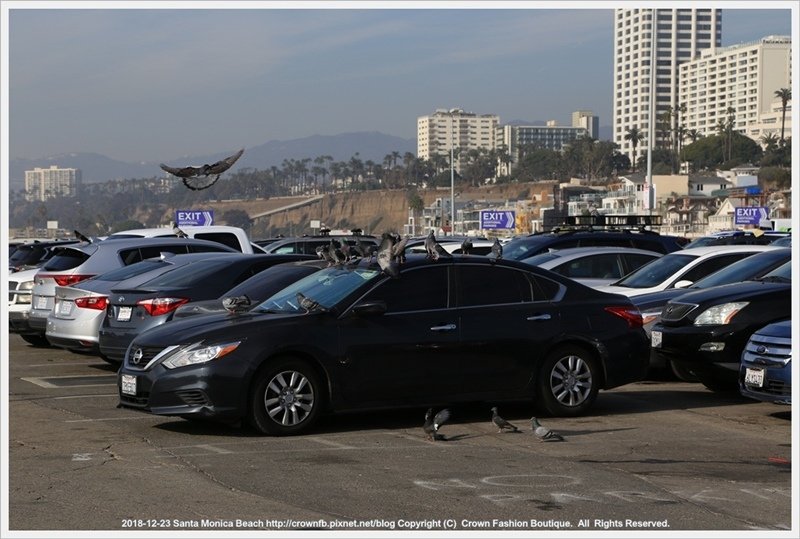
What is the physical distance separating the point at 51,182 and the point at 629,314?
433 feet

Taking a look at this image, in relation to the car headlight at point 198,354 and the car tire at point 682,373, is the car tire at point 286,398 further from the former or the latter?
the car tire at point 682,373

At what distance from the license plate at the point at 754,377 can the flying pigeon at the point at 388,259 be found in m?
3.23

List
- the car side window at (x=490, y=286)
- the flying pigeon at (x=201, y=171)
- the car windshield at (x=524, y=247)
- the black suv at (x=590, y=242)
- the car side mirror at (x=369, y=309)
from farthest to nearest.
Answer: the black suv at (x=590, y=242)
the car windshield at (x=524, y=247)
the flying pigeon at (x=201, y=171)
the car side window at (x=490, y=286)
the car side mirror at (x=369, y=309)

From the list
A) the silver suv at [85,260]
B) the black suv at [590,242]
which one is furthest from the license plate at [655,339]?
the black suv at [590,242]

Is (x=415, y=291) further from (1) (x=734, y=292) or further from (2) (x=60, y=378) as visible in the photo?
(2) (x=60, y=378)

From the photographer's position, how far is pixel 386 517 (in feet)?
23.8

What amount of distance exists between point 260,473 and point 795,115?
5454 millimetres

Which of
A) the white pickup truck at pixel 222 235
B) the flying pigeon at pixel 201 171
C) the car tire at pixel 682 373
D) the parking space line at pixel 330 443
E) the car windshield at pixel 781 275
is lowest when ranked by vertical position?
the parking space line at pixel 330 443

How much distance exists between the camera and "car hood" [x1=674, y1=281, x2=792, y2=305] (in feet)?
41.3

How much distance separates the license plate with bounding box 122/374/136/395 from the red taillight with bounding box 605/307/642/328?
14.2 ft

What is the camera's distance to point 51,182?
13700 centimetres

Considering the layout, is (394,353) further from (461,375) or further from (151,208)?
(151,208)

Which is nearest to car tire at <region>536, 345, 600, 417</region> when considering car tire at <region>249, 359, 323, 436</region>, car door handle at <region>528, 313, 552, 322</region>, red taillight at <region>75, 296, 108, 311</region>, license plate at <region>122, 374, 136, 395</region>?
car door handle at <region>528, 313, 552, 322</region>

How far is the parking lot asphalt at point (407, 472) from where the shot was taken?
7.24 m
